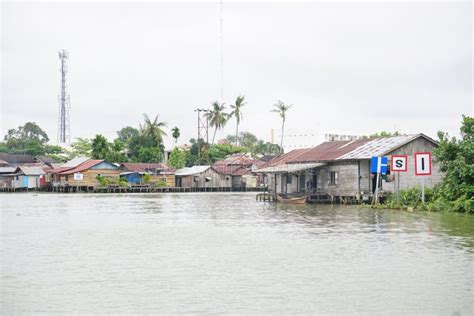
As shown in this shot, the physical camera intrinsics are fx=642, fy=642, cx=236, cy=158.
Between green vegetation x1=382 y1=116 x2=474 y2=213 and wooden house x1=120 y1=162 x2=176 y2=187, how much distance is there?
46.4 meters

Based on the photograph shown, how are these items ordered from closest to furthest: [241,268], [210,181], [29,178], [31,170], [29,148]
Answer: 1. [241,268]
2. [210,181]
3. [29,178]
4. [31,170]
5. [29,148]

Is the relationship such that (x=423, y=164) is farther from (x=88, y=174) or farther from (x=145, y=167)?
(x=145, y=167)

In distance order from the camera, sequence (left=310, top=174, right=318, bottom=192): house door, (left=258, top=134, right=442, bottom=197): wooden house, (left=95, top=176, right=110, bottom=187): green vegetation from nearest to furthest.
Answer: (left=258, top=134, right=442, bottom=197): wooden house < (left=310, top=174, right=318, bottom=192): house door < (left=95, top=176, right=110, bottom=187): green vegetation

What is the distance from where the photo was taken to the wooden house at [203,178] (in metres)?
75.3

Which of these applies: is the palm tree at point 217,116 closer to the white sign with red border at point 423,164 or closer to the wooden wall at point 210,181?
the wooden wall at point 210,181

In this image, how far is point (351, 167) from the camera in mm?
36969

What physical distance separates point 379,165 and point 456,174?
16.4 feet

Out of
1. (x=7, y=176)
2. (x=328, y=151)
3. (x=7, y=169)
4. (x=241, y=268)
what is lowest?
(x=241, y=268)

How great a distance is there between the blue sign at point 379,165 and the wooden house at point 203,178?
42.7 meters

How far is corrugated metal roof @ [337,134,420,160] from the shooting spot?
35531mm

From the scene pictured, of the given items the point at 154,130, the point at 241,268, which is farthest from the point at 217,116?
the point at 241,268

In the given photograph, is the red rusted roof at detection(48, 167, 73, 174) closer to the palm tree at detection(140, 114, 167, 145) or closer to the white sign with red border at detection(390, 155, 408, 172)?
the palm tree at detection(140, 114, 167, 145)

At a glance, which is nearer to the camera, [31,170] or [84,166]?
[84,166]

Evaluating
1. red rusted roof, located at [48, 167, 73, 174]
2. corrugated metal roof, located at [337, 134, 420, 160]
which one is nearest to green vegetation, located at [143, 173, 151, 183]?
red rusted roof, located at [48, 167, 73, 174]
